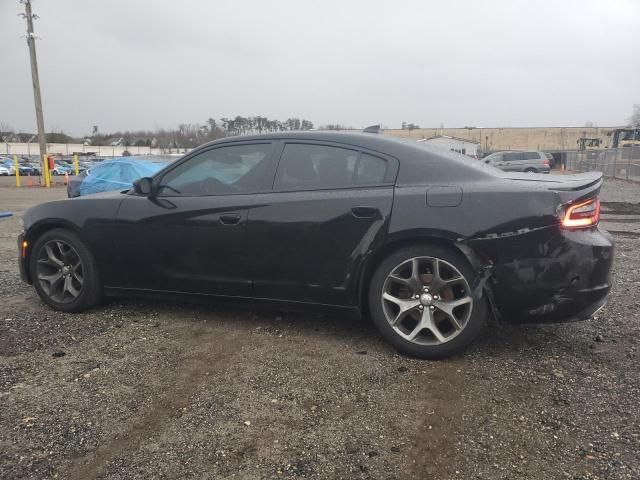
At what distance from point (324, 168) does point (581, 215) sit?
1.69 meters

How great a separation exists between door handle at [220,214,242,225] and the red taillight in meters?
2.16

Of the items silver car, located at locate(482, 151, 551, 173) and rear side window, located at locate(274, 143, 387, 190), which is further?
silver car, located at locate(482, 151, 551, 173)

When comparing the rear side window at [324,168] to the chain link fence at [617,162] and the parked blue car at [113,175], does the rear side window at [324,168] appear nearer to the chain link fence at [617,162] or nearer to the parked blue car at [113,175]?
the parked blue car at [113,175]

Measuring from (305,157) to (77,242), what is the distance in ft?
6.78

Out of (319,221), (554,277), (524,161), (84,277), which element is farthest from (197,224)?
(524,161)

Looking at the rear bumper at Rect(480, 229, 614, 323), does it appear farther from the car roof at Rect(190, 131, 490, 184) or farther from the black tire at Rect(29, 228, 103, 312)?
the black tire at Rect(29, 228, 103, 312)

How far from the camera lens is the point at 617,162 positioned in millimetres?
27453

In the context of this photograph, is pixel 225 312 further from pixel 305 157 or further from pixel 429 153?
pixel 429 153

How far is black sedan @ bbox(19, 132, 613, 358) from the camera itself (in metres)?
3.08

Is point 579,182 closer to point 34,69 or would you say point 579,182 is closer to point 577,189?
point 577,189

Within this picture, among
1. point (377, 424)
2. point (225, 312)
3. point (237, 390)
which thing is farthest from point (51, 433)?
point (225, 312)

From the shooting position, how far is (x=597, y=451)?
2.28m

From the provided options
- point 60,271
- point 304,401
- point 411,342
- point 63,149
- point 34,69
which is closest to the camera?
point 304,401

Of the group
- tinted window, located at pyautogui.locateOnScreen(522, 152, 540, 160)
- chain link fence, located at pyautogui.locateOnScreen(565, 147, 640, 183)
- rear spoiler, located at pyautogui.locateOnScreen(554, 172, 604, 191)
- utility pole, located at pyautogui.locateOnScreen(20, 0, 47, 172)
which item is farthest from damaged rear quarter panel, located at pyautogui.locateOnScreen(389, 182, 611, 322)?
tinted window, located at pyautogui.locateOnScreen(522, 152, 540, 160)
